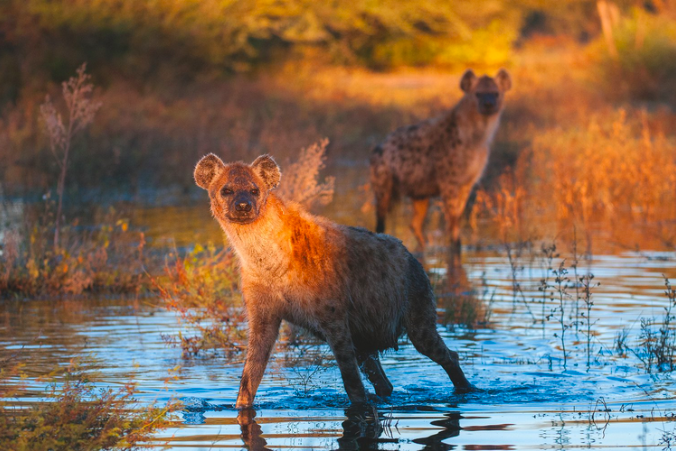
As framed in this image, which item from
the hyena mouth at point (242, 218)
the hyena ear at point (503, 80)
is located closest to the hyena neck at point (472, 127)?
the hyena ear at point (503, 80)

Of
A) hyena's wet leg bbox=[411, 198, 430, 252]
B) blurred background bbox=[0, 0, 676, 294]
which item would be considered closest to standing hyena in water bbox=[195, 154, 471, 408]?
blurred background bbox=[0, 0, 676, 294]

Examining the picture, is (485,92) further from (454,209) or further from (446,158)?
(454,209)

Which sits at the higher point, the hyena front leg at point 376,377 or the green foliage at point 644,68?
the green foliage at point 644,68

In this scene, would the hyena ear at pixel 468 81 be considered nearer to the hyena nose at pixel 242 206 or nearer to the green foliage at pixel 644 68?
the hyena nose at pixel 242 206

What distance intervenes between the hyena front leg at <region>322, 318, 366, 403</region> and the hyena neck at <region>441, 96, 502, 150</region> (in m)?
6.84

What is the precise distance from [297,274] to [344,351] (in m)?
0.47

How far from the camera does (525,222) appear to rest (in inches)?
541

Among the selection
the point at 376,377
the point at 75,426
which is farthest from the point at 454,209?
the point at 75,426

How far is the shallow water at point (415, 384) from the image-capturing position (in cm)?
553

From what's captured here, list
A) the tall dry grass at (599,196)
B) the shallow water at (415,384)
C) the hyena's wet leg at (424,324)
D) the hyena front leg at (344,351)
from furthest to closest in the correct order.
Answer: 1. the tall dry grass at (599,196)
2. the hyena's wet leg at (424,324)
3. the hyena front leg at (344,351)
4. the shallow water at (415,384)

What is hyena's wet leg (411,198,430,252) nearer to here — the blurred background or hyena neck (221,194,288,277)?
the blurred background

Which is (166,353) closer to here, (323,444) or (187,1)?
(323,444)

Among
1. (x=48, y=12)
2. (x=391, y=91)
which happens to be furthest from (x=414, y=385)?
(x=391, y=91)

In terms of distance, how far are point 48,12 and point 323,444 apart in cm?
1848
